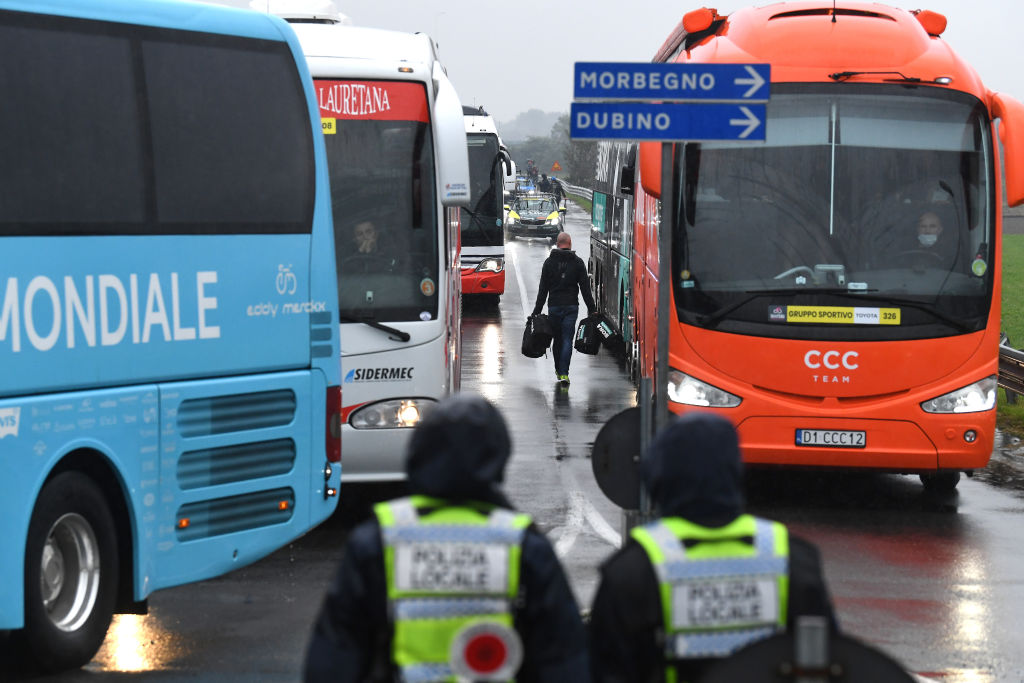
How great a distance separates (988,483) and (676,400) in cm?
363

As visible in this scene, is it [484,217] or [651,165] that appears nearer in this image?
[651,165]

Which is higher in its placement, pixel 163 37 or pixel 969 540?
pixel 163 37

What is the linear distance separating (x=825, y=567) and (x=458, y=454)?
688 centimetres

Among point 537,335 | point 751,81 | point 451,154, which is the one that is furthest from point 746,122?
point 537,335

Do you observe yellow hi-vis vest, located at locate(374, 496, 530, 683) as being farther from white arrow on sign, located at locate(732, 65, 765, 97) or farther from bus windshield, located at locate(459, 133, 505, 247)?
bus windshield, located at locate(459, 133, 505, 247)

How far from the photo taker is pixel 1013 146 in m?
11.2

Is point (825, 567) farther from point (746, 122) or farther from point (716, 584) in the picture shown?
point (716, 584)

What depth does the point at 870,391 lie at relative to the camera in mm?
11383

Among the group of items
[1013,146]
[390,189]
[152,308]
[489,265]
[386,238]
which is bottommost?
[489,265]

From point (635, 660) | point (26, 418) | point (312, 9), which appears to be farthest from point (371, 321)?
point (635, 660)

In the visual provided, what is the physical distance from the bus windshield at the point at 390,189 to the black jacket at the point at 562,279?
28.3 ft

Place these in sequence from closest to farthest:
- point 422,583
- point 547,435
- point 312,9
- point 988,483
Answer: point 422,583, point 312,9, point 988,483, point 547,435

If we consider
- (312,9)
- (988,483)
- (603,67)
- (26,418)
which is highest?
(312,9)

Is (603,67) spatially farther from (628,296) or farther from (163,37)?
(628,296)
